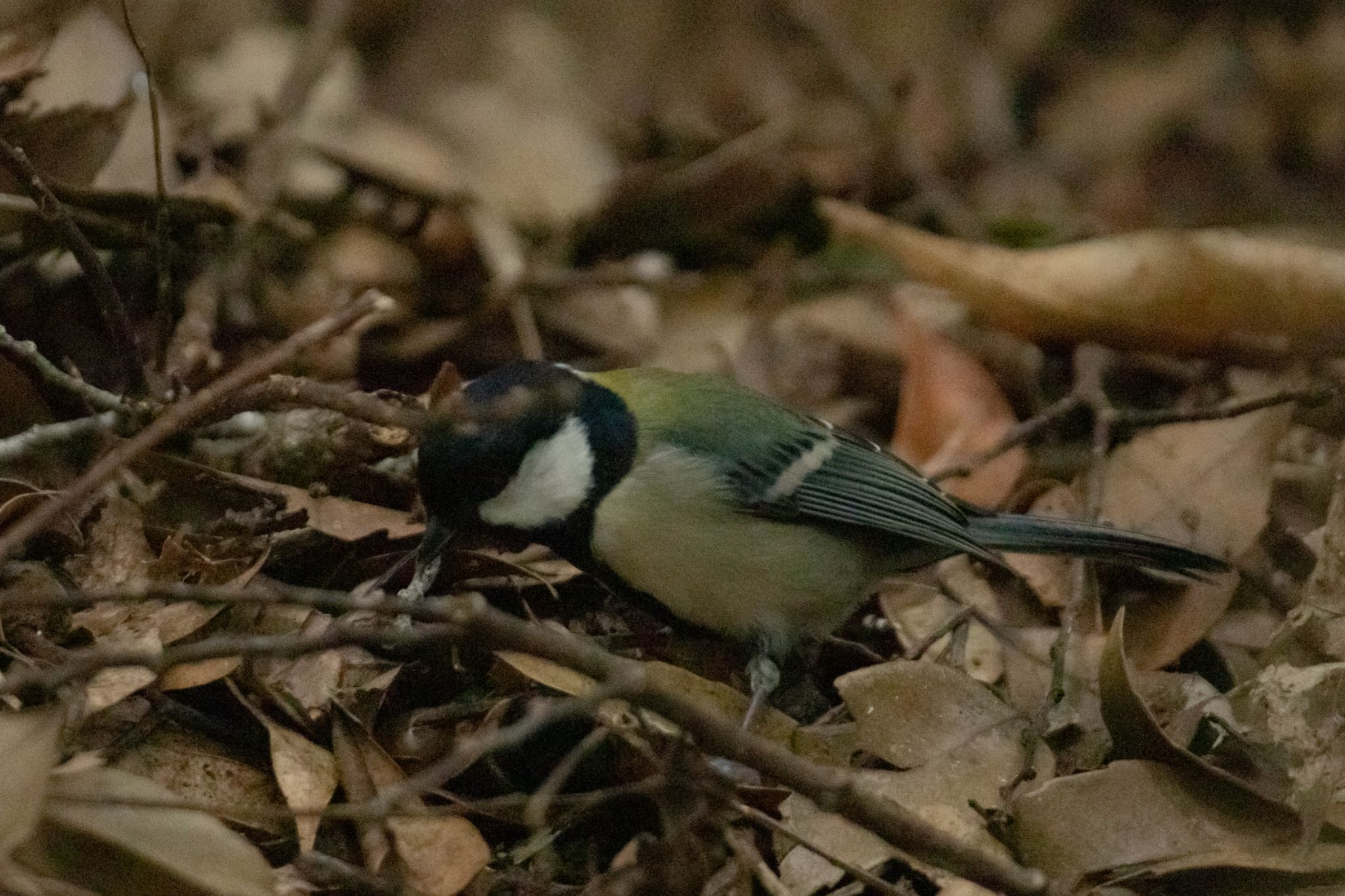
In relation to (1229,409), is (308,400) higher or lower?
higher

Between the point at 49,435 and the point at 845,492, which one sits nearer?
the point at 49,435

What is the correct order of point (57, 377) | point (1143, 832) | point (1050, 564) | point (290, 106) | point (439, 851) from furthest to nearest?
point (290, 106) < point (1050, 564) < point (57, 377) < point (1143, 832) < point (439, 851)

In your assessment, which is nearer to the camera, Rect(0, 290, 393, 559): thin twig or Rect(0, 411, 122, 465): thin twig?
Rect(0, 290, 393, 559): thin twig

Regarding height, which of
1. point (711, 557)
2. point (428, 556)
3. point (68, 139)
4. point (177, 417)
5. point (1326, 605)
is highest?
point (68, 139)

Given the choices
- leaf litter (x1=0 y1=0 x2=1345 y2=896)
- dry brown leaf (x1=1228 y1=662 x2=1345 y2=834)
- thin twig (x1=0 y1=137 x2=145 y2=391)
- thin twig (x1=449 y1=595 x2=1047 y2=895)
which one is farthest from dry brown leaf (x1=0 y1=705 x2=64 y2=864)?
dry brown leaf (x1=1228 y1=662 x2=1345 y2=834)

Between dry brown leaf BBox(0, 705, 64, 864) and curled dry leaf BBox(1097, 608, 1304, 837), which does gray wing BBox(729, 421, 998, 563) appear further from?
dry brown leaf BBox(0, 705, 64, 864)

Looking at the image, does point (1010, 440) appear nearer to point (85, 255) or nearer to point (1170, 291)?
point (1170, 291)

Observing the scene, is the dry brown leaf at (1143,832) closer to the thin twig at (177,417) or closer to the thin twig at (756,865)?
the thin twig at (756,865)

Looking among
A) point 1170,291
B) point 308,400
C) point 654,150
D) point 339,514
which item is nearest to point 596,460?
point 339,514
